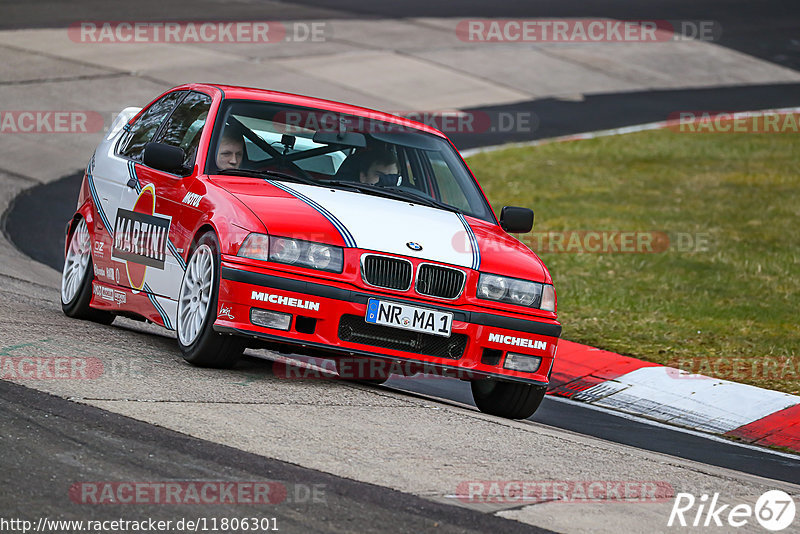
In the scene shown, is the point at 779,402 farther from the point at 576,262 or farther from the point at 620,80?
the point at 620,80

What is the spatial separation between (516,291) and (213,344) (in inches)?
66.7

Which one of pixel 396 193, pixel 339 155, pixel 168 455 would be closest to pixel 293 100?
pixel 339 155

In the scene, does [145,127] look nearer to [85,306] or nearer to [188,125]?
[188,125]

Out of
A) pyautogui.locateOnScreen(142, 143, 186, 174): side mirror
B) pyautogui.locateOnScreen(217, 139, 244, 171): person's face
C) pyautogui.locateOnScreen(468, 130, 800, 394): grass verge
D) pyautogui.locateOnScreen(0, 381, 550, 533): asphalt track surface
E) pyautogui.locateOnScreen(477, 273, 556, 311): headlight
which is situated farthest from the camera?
pyautogui.locateOnScreen(468, 130, 800, 394): grass verge

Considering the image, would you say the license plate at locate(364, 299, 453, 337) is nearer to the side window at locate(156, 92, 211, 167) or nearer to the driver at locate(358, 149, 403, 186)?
the driver at locate(358, 149, 403, 186)

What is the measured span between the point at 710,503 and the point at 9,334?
13.1ft

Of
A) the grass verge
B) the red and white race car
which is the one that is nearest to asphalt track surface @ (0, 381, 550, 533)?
the red and white race car

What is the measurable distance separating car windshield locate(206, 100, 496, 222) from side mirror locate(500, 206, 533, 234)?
0.10 meters

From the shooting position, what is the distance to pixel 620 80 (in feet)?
86.0

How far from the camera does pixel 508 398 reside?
24.1ft

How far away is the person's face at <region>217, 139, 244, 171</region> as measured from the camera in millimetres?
7445

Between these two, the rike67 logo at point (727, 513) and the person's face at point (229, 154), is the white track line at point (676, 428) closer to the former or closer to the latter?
the rike67 logo at point (727, 513)

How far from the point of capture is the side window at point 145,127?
844 cm

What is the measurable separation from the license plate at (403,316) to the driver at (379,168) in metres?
1.28
